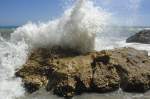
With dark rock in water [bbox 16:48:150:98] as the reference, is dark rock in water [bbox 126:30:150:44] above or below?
above

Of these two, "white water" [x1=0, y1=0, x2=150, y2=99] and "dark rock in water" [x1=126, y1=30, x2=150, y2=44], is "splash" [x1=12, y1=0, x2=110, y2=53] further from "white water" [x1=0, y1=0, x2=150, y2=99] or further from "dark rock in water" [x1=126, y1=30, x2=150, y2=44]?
"dark rock in water" [x1=126, y1=30, x2=150, y2=44]

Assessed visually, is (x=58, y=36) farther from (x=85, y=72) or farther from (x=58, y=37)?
(x=85, y=72)

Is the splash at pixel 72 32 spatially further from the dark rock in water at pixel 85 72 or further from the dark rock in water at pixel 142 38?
the dark rock in water at pixel 142 38

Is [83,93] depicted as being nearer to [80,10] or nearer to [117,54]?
[117,54]

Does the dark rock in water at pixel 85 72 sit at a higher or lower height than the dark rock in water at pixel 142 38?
lower

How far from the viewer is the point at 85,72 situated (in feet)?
31.0

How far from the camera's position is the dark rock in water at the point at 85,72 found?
30.2 ft

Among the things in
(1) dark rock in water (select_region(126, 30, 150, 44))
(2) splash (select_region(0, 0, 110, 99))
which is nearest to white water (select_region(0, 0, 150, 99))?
(2) splash (select_region(0, 0, 110, 99))

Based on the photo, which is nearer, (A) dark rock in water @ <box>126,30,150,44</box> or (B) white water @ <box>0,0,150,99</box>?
(B) white water @ <box>0,0,150,99</box>

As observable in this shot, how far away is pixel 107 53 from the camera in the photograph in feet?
33.2

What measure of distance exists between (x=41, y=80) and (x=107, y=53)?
80.9 inches

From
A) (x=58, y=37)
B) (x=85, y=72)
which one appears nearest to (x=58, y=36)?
(x=58, y=37)

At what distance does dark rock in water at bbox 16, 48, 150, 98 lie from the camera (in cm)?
920


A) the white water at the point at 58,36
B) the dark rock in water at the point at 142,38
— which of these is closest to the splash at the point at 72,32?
the white water at the point at 58,36
